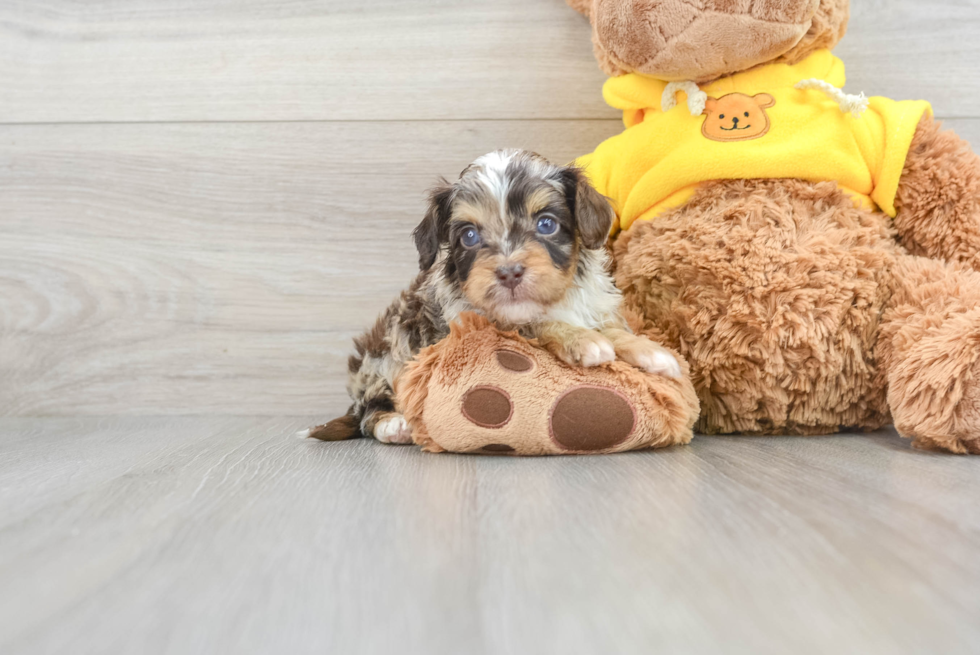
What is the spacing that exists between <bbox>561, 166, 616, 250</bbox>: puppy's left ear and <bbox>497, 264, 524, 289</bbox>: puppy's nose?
20 cm

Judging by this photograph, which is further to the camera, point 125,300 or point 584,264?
point 125,300

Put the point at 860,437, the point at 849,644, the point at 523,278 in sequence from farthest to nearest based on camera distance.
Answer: the point at 860,437 → the point at 523,278 → the point at 849,644

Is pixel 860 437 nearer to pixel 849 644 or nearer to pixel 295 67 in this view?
pixel 849 644

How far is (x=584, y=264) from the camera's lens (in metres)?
1.62

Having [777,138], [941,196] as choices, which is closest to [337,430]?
[777,138]

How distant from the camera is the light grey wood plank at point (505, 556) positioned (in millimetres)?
633

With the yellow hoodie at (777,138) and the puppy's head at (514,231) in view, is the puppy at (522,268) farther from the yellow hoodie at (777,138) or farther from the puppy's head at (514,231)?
the yellow hoodie at (777,138)

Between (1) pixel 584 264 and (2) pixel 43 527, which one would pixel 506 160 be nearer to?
(1) pixel 584 264

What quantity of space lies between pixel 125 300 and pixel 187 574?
1.61 meters

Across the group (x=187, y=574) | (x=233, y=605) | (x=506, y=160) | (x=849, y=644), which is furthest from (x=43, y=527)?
(x=506, y=160)

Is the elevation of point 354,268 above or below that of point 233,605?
above

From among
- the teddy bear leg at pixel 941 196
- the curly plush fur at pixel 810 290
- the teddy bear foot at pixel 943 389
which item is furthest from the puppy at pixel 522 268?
the teddy bear leg at pixel 941 196

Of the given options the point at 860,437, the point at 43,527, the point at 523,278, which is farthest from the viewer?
the point at 860,437

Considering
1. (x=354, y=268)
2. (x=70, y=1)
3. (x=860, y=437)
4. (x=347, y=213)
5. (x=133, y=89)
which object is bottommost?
(x=860, y=437)
